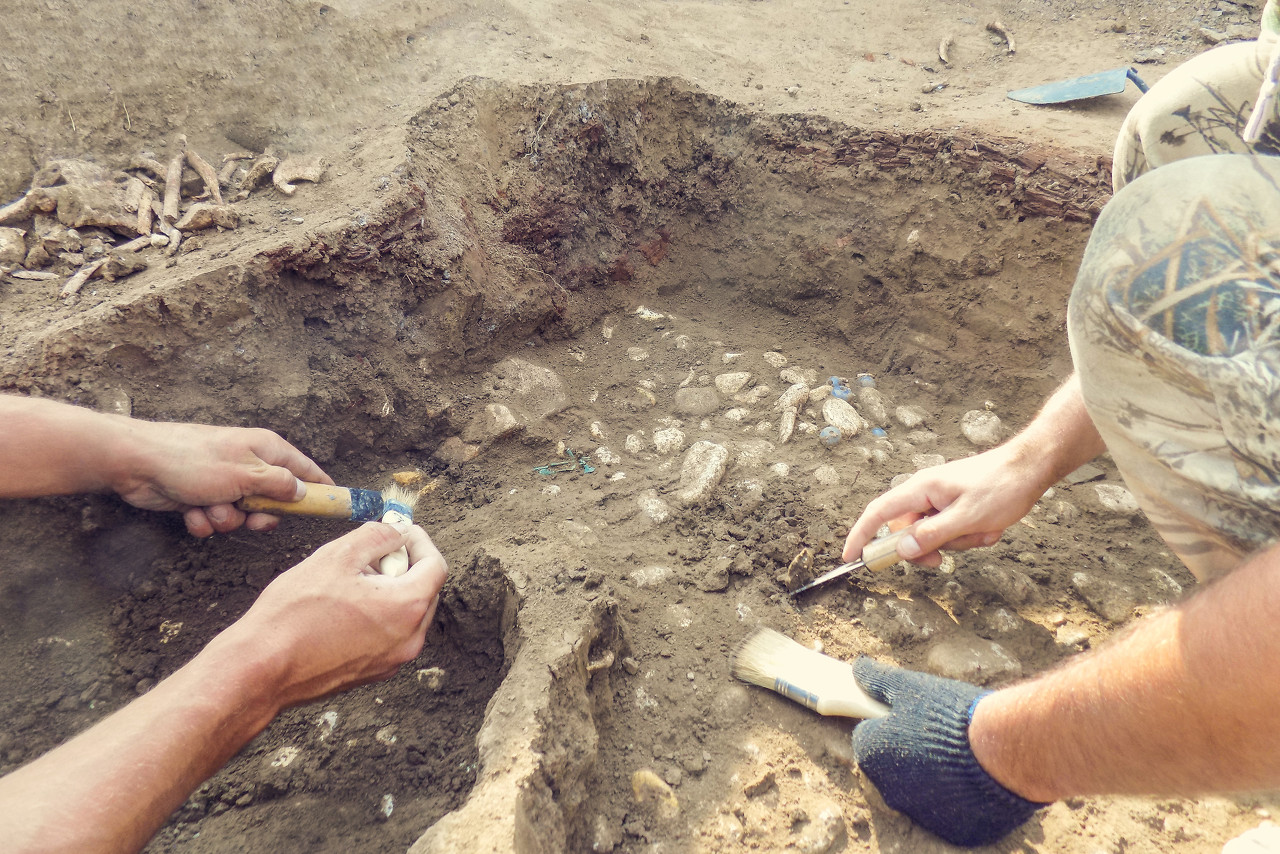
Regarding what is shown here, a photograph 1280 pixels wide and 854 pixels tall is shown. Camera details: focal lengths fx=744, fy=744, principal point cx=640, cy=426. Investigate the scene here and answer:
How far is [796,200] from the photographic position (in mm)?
2934

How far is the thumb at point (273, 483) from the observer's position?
1815 mm

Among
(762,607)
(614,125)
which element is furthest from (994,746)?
(614,125)

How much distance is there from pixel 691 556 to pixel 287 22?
Result: 8.26ft

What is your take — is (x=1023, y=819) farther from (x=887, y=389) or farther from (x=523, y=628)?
(x=887, y=389)

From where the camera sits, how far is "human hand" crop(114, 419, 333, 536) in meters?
1.75

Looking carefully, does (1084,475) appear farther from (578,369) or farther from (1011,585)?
(578,369)

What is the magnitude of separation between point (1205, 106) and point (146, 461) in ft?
8.22

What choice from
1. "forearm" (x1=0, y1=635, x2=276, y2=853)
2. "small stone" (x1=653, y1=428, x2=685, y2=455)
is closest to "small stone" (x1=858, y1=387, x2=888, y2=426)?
"small stone" (x1=653, y1=428, x2=685, y2=455)

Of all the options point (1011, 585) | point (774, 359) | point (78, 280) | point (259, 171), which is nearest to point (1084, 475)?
point (1011, 585)

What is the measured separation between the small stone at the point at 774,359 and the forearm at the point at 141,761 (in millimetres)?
1943

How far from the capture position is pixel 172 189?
2.40 meters

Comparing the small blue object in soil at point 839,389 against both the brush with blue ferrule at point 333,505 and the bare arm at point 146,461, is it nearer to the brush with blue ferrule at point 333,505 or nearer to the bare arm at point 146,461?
the brush with blue ferrule at point 333,505

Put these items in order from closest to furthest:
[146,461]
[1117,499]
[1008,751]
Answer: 1. [1008,751]
2. [146,461]
3. [1117,499]

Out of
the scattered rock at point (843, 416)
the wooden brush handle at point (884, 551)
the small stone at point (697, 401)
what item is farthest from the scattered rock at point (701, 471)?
the wooden brush handle at point (884, 551)
